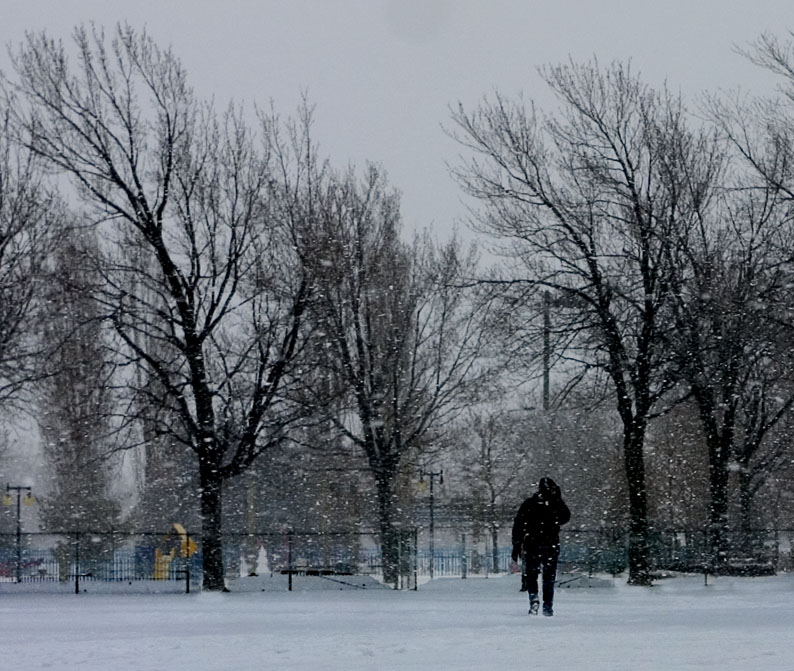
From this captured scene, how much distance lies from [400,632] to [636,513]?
1630 cm

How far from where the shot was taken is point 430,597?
77.6 feet

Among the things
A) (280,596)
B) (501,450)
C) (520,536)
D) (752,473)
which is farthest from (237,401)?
(501,450)

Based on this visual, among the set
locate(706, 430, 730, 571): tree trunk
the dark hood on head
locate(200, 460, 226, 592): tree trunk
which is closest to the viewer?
the dark hood on head

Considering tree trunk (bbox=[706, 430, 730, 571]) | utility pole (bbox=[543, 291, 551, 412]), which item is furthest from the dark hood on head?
tree trunk (bbox=[706, 430, 730, 571])

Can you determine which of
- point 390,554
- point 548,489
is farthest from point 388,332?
point 548,489

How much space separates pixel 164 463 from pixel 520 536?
3378 cm

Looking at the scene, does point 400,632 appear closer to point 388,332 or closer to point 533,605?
point 533,605

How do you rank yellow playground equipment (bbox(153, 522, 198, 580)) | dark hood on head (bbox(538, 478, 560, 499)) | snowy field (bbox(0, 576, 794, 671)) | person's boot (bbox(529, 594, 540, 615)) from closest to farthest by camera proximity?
snowy field (bbox(0, 576, 794, 671)), person's boot (bbox(529, 594, 540, 615)), dark hood on head (bbox(538, 478, 560, 499)), yellow playground equipment (bbox(153, 522, 198, 580))

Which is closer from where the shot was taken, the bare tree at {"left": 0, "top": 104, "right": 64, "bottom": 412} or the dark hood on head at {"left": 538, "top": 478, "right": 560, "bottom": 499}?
the dark hood on head at {"left": 538, "top": 478, "right": 560, "bottom": 499}

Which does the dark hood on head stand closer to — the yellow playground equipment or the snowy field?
the snowy field

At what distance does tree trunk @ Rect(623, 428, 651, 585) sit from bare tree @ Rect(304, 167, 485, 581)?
15.9ft

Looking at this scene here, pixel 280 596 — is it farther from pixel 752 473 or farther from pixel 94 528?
pixel 94 528

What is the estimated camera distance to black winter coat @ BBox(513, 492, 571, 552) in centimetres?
1686

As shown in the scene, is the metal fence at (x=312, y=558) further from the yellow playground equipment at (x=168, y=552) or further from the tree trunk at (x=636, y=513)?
the tree trunk at (x=636, y=513)
